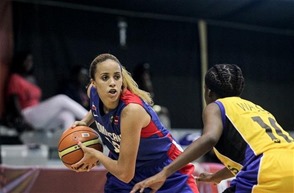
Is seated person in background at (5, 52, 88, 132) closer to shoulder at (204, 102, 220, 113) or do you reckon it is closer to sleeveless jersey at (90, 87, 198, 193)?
sleeveless jersey at (90, 87, 198, 193)

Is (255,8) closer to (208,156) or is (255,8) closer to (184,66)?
(184,66)

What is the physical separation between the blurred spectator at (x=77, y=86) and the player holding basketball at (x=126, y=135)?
4058 millimetres

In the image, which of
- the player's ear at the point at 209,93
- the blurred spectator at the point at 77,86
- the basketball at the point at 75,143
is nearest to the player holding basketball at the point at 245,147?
the player's ear at the point at 209,93

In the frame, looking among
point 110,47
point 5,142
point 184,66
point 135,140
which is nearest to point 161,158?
point 135,140

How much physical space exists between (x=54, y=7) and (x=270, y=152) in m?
6.30

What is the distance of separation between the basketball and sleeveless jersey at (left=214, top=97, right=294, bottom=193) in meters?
0.96

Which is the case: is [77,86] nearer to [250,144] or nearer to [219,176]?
[219,176]

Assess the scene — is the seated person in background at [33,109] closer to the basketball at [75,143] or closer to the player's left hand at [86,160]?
the basketball at [75,143]

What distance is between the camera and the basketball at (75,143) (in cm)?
357

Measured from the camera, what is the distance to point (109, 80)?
10.9 ft

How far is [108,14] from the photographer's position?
29.5 feet

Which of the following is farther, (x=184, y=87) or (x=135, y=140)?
(x=184, y=87)

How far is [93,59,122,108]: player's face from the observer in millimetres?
3336

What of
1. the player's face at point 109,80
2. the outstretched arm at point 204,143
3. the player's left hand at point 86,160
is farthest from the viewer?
the player's left hand at point 86,160
